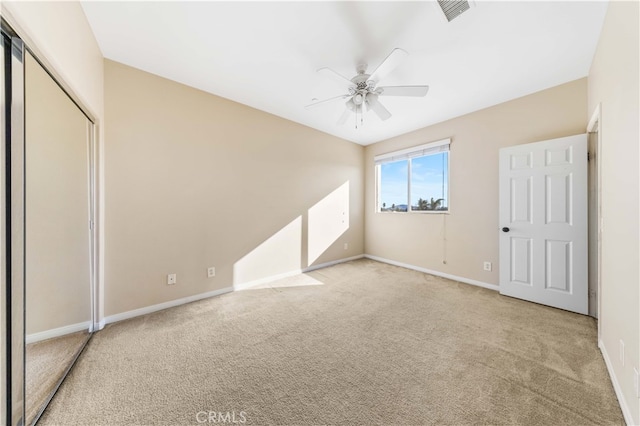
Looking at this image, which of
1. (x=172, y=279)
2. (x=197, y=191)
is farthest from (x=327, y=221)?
(x=172, y=279)

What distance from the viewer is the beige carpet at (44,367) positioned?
122cm

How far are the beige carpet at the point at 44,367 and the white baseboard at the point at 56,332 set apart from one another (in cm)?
2

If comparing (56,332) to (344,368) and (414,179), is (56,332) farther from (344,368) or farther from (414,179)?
(414,179)

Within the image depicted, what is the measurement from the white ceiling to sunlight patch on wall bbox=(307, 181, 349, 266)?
205 cm

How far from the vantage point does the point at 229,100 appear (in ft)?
10.0

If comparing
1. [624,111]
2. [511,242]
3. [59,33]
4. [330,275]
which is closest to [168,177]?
[59,33]

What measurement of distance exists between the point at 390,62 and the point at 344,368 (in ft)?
8.00

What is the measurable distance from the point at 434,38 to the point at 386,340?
269 centimetres

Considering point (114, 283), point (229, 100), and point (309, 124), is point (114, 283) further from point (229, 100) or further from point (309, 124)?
point (309, 124)

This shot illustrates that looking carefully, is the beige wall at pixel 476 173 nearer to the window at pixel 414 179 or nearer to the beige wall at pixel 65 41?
the window at pixel 414 179

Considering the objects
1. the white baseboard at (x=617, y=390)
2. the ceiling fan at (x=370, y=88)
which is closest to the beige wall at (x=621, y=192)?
the white baseboard at (x=617, y=390)

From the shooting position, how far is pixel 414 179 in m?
4.29

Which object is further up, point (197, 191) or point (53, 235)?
point (197, 191)

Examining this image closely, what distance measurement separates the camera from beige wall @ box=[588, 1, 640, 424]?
1199 millimetres
